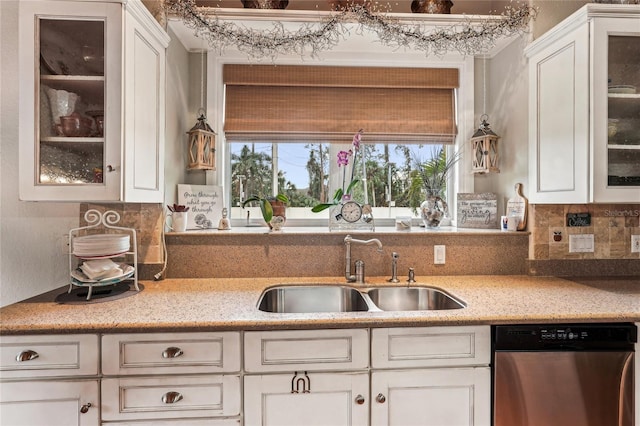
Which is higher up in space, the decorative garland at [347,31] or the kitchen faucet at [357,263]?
the decorative garland at [347,31]

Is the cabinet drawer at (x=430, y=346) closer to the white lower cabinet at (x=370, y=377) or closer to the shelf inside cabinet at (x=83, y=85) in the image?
the white lower cabinet at (x=370, y=377)

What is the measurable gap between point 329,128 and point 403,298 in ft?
3.82

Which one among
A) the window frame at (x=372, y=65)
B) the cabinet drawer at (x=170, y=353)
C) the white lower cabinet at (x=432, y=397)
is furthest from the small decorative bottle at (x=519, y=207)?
the cabinet drawer at (x=170, y=353)

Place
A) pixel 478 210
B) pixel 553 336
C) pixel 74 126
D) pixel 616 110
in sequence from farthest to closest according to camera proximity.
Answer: pixel 478 210 → pixel 616 110 → pixel 74 126 → pixel 553 336

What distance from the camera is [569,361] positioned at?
4.24 ft

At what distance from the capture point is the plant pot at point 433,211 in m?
2.07

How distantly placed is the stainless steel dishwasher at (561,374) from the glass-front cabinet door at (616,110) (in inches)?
25.0

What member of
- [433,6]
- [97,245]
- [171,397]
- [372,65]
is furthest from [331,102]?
[171,397]

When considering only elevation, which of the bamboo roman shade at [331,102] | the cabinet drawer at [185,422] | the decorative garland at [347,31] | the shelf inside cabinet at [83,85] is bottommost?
the cabinet drawer at [185,422]

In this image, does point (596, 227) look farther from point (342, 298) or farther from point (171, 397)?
point (171, 397)

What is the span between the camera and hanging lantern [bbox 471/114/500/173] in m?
2.03

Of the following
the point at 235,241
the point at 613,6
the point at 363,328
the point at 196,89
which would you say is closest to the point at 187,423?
the point at 363,328

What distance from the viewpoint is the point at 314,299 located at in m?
1.79

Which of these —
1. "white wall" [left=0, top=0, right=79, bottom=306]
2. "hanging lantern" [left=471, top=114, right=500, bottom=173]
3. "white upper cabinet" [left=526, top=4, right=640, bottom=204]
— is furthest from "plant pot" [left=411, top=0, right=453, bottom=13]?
"white wall" [left=0, top=0, right=79, bottom=306]
